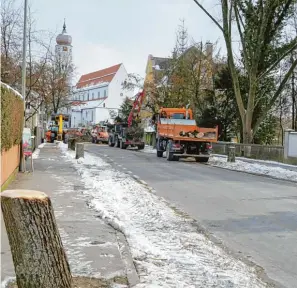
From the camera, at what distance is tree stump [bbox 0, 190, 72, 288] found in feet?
12.3

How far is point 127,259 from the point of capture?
602 cm

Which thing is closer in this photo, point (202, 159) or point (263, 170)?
point (263, 170)

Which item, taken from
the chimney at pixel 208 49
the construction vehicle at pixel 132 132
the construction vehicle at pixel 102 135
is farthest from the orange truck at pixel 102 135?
the chimney at pixel 208 49

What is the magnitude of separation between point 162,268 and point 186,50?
41034 millimetres

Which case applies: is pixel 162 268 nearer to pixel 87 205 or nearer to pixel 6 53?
pixel 87 205

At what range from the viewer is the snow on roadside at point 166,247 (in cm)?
544

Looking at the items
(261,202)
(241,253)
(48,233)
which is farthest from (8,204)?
(261,202)

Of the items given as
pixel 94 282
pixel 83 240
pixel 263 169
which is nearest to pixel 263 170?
pixel 263 169

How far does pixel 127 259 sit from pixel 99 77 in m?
107

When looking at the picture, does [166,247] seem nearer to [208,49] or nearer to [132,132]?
[132,132]

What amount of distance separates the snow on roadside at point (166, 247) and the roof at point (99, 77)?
308 ft

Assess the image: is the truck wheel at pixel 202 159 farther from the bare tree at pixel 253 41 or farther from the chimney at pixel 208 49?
the chimney at pixel 208 49

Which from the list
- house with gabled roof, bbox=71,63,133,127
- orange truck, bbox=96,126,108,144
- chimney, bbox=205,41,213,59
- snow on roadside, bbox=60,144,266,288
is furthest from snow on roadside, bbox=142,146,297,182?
house with gabled roof, bbox=71,63,133,127

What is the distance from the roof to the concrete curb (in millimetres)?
96882
